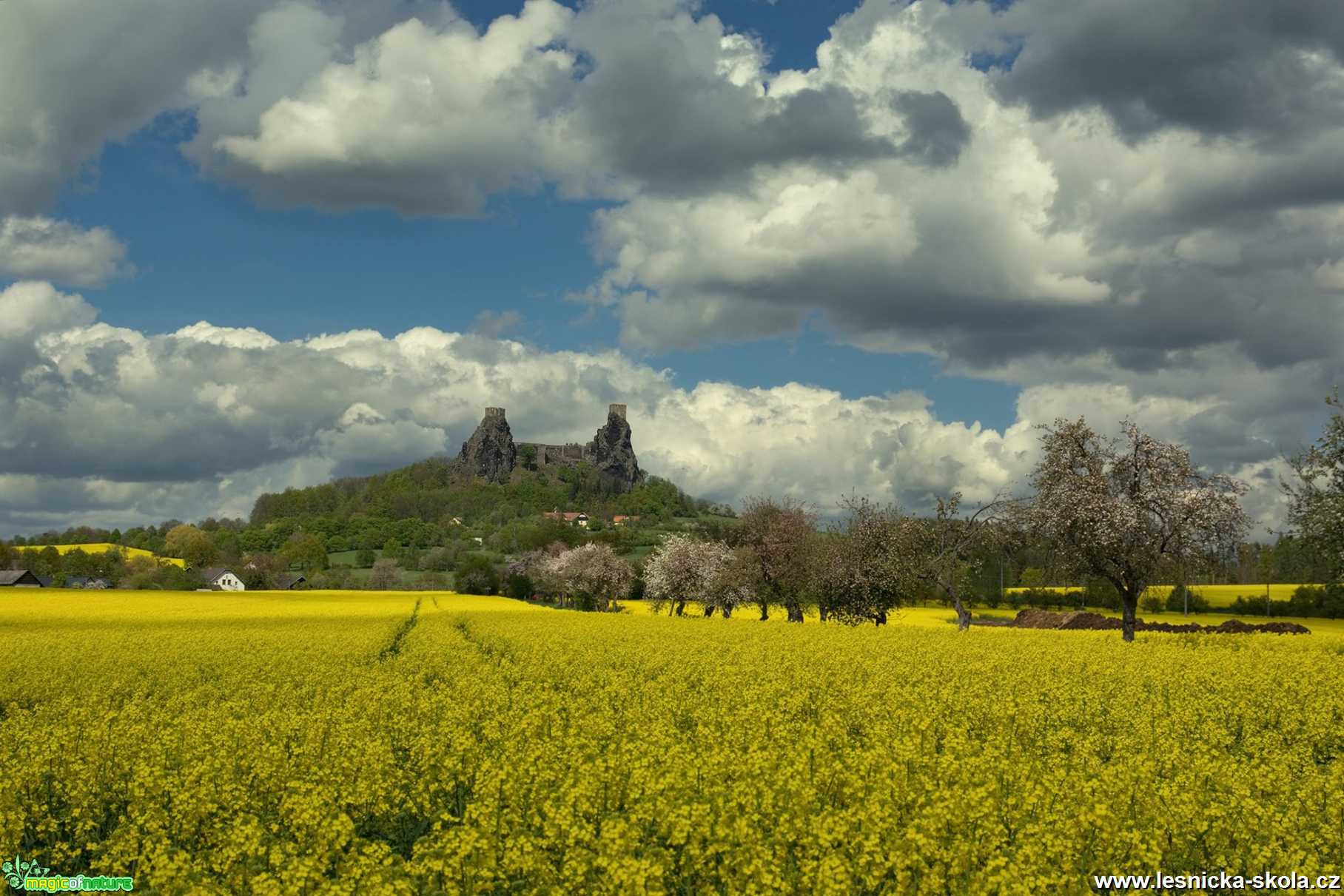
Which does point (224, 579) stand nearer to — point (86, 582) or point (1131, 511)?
point (86, 582)

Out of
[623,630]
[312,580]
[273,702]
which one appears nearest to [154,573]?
[312,580]

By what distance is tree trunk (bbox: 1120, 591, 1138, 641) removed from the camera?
39.1m

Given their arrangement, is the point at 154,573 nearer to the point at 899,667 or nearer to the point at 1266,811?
the point at 899,667

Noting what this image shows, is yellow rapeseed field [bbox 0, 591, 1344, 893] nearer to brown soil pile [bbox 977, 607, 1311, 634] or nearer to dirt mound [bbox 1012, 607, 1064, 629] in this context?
brown soil pile [bbox 977, 607, 1311, 634]

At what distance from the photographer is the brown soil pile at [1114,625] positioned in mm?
48531

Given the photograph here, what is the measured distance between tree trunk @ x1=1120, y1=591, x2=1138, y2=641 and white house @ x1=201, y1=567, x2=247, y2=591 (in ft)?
345

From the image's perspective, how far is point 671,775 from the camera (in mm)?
9438

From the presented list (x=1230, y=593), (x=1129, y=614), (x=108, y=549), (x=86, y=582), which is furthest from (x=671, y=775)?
(x=108, y=549)

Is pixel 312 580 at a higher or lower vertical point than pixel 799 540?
lower

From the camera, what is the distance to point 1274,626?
51875mm

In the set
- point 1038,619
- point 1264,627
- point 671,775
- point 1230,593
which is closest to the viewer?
point 671,775

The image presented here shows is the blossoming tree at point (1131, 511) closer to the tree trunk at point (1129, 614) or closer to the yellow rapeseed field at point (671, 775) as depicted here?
the tree trunk at point (1129, 614)

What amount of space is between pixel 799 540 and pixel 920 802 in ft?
191

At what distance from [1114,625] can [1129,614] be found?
58.2ft
